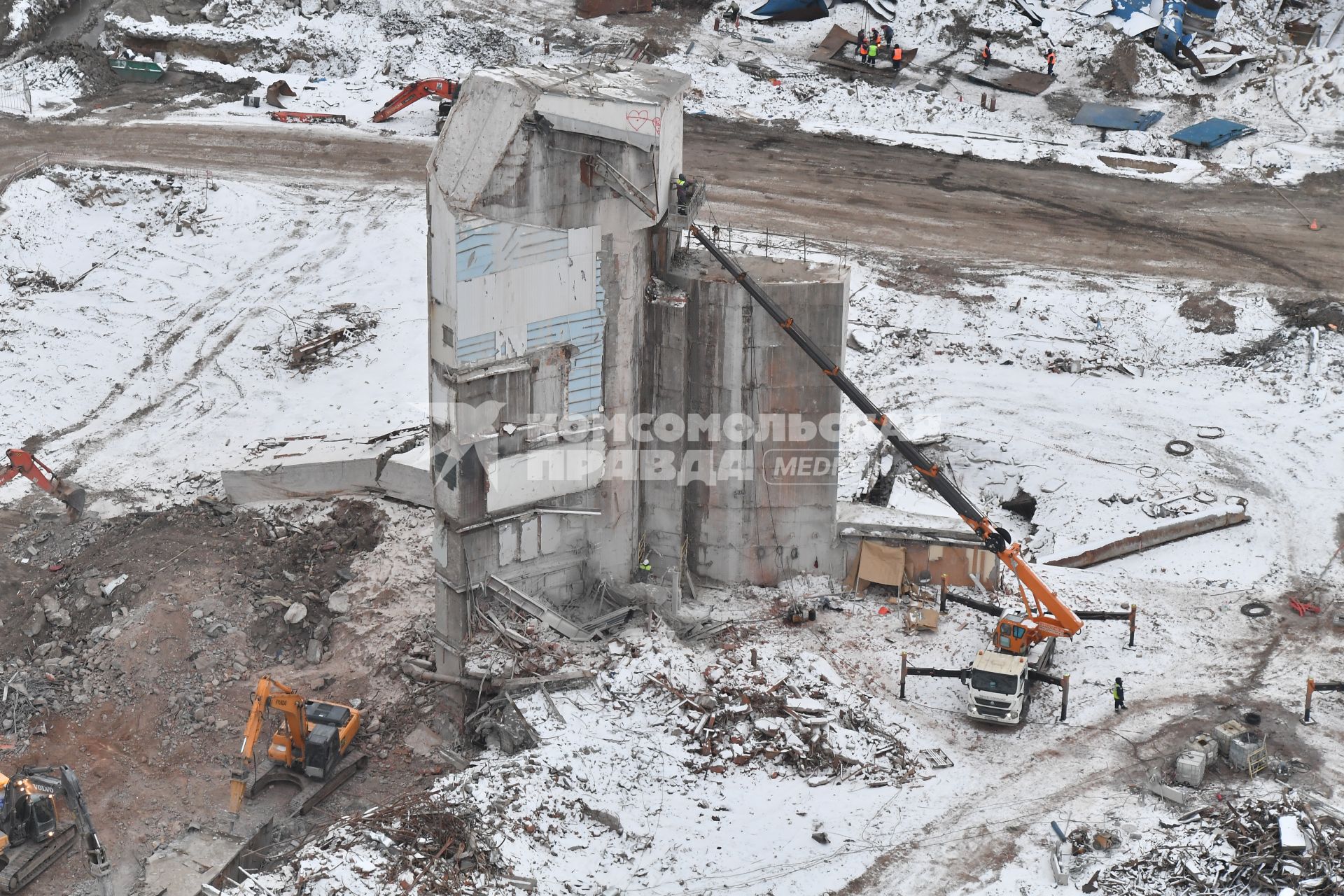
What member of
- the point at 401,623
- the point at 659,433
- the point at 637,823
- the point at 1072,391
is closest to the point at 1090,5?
the point at 1072,391

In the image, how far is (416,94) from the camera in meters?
53.7

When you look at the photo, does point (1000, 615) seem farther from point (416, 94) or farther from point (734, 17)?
point (734, 17)

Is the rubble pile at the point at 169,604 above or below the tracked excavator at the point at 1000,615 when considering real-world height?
below

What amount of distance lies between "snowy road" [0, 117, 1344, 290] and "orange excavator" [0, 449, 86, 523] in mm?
14629

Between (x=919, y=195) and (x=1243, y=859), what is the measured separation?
26.5 metres

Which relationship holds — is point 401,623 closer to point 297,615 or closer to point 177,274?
point 297,615

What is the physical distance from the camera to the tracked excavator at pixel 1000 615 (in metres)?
32.2

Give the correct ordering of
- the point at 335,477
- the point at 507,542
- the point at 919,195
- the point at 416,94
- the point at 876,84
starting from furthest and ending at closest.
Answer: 1. the point at 876,84
2. the point at 416,94
3. the point at 919,195
4. the point at 335,477
5. the point at 507,542

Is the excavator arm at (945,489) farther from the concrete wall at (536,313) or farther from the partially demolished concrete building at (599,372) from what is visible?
the concrete wall at (536,313)

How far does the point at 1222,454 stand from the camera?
41938mm

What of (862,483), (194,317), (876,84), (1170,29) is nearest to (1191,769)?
(862,483)

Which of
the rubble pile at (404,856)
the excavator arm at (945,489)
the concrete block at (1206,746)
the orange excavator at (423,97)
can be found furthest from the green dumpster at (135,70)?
the concrete block at (1206,746)

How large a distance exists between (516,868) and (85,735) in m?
9.95

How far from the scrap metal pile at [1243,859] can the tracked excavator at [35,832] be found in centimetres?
1666
